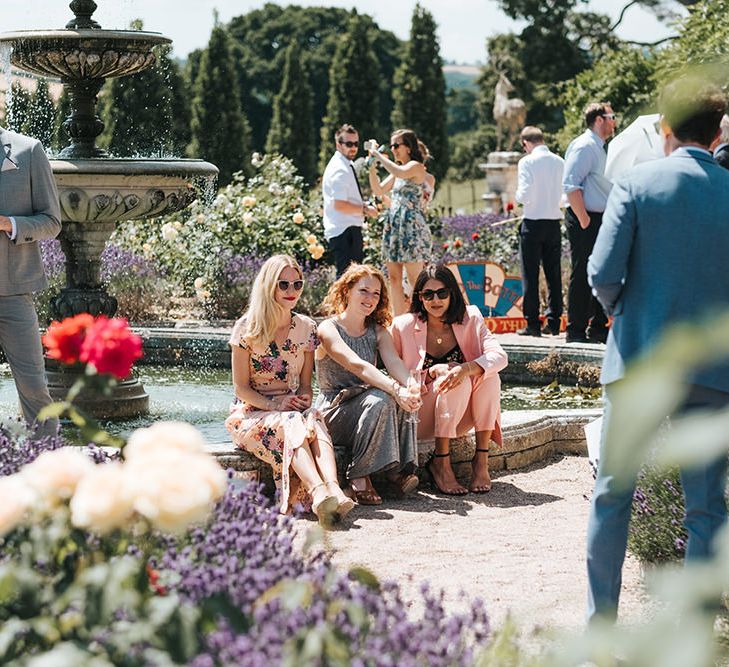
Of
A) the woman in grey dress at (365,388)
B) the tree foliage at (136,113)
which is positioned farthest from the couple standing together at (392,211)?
the tree foliage at (136,113)

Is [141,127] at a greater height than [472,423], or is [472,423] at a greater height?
[141,127]

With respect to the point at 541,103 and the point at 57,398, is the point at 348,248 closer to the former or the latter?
the point at 57,398

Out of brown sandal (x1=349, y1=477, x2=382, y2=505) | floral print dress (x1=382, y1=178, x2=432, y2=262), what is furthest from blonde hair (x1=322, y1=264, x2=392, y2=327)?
floral print dress (x1=382, y1=178, x2=432, y2=262)

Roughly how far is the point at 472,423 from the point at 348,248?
3984 millimetres

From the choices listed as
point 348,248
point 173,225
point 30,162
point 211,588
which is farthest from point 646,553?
point 173,225

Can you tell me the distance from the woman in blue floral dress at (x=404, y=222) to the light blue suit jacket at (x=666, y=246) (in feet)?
18.6

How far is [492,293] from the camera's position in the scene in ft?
31.0

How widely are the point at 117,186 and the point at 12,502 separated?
13.9 feet

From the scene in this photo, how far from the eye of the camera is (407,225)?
880cm

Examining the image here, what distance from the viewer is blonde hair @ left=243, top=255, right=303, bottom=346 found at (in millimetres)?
4992

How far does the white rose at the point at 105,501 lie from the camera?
1779 mm

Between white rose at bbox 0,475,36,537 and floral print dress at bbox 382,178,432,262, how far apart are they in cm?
700

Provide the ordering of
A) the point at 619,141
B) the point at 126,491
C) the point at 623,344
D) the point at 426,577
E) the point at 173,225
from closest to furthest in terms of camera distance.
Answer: the point at 126,491 → the point at 623,344 → the point at 426,577 → the point at 619,141 → the point at 173,225

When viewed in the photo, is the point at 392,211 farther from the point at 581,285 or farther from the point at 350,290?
the point at 350,290
